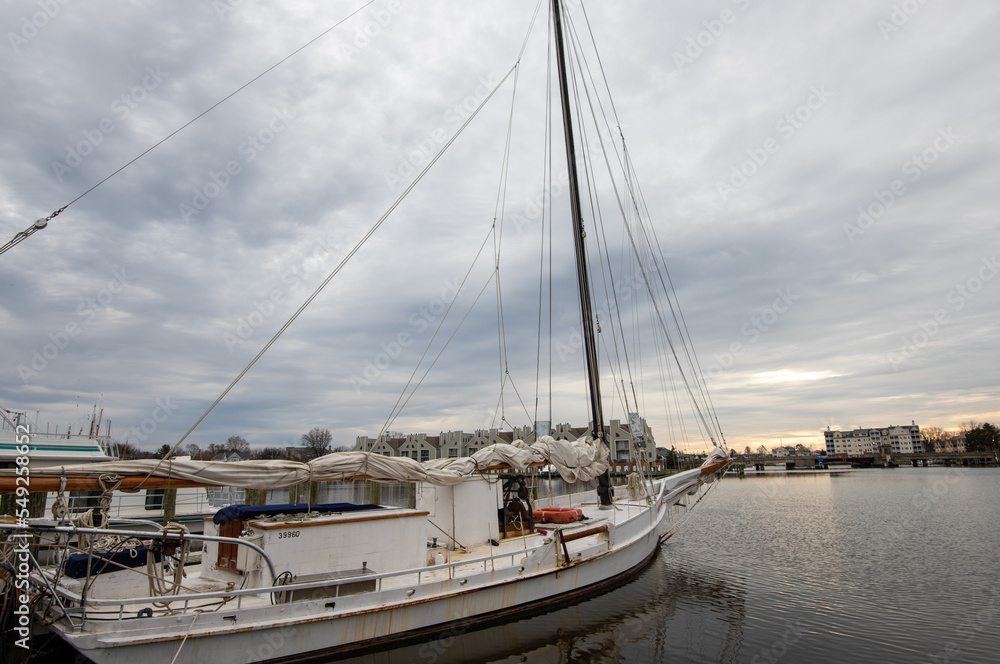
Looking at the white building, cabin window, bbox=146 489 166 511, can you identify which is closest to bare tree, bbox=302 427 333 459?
cabin window, bbox=146 489 166 511

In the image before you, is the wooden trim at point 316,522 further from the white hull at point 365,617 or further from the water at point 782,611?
the water at point 782,611

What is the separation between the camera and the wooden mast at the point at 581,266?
18.1 meters

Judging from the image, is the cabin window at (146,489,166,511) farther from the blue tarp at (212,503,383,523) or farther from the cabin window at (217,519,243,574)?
the cabin window at (217,519,243,574)

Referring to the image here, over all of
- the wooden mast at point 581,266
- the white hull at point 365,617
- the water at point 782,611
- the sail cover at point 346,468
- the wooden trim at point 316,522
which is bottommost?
the water at point 782,611

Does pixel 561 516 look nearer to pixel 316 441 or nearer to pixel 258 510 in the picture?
pixel 258 510

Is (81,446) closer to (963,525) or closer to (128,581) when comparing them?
(128,581)

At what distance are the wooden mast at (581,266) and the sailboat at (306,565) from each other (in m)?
2.79

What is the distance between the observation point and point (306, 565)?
30.7ft

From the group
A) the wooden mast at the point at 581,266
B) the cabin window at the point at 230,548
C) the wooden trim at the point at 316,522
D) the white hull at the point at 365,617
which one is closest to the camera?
the white hull at the point at 365,617

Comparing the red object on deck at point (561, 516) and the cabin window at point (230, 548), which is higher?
the cabin window at point (230, 548)

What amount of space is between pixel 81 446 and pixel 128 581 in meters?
16.8

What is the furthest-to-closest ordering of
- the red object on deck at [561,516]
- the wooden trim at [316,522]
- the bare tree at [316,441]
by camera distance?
the bare tree at [316,441] → the red object on deck at [561,516] → the wooden trim at [316,522]

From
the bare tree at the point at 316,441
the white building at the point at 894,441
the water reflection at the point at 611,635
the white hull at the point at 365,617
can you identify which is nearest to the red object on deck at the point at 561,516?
the white hull at the point at 365,617

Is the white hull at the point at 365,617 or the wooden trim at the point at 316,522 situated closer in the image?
the white hull at the point at 365,617
